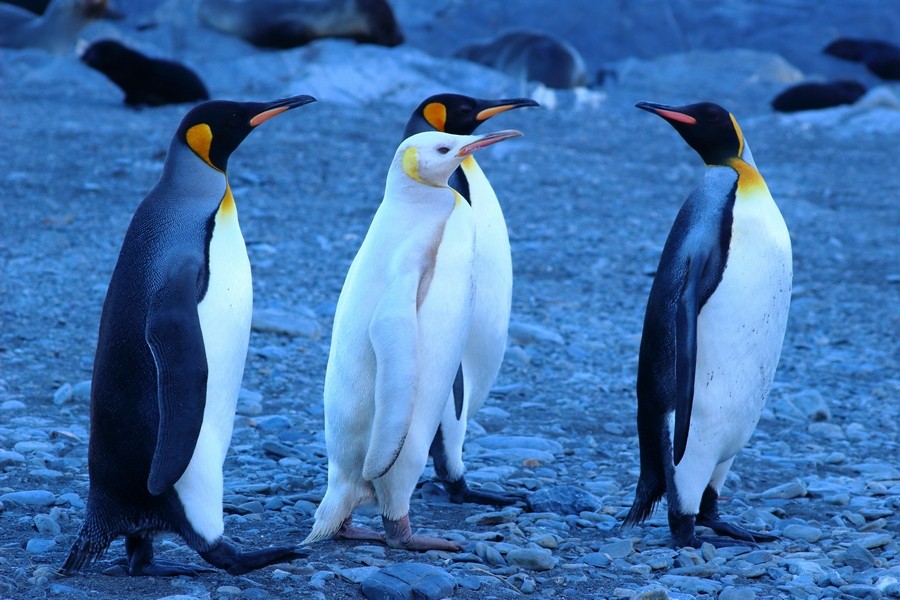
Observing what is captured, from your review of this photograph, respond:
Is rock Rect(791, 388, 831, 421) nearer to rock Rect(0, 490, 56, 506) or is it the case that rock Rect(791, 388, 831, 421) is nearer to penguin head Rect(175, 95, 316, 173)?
penguin head Rect(175, 95, 316, 173)

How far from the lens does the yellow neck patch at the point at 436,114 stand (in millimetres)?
4004

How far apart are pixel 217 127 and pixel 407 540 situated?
1216 mm

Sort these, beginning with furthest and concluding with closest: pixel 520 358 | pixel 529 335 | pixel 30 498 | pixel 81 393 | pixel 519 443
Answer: pixel 529 335
pixel 520 358
pixel 81 393
pixel 519 443
pixel 30 498

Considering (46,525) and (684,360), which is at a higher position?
(684,360)

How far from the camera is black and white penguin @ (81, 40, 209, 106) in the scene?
12.4 meters

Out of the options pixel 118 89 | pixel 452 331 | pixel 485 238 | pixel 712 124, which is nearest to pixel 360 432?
pixel 452 331

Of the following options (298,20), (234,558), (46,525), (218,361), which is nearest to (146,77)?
(298,20)

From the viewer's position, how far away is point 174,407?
2703 millimetres

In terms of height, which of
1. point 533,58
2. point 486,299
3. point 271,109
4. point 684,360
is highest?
point 271,109

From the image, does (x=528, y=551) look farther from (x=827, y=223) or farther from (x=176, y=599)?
(x=827, y=223)

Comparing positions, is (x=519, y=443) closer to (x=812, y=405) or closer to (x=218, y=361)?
(x=812, y=405)


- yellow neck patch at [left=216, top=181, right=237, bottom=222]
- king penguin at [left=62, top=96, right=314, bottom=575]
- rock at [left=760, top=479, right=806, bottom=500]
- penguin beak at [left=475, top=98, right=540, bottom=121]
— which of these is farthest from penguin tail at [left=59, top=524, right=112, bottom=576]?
rock at [left=760, top=479, right=806, bottom=500]

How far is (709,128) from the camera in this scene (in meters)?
3.57

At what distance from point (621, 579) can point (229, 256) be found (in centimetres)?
130
